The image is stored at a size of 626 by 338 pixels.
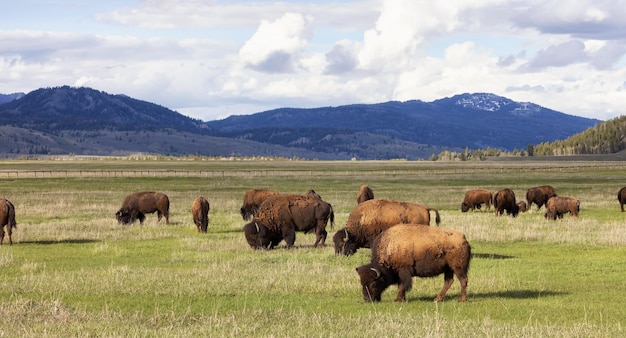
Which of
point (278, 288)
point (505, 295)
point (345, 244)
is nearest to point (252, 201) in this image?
point (345, 244)

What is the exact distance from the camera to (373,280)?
16891mm

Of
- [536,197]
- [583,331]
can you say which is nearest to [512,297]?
[583,331]

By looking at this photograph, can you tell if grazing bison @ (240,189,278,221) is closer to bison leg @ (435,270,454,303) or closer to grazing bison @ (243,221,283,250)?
grazing bison @ (243,221,283,250)

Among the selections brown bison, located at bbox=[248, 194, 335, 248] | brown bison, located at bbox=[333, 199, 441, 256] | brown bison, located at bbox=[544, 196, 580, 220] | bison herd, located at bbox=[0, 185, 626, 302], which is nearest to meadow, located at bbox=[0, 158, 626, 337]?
bison herd, located at bbox=[0, 185, 626, 302]

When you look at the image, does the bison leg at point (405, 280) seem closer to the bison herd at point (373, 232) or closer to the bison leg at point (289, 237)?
the bison herd at point (373, 232)

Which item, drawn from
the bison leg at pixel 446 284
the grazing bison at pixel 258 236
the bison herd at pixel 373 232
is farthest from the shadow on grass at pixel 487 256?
the bison leg at pixel 446 284

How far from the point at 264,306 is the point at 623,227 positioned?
68.6 feet

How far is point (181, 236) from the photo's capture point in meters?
31.2

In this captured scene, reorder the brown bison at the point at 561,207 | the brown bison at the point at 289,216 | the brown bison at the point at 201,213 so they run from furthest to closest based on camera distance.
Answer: the brown bison at the point at 561,207, the brown bison at the point at 201,213, the brown bison at the point at 289,216

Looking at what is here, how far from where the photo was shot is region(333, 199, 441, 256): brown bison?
21.9 meters

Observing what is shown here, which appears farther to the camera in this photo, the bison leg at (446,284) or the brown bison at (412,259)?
the bison leg at (446,284)

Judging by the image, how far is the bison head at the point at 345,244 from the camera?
73.7 feet

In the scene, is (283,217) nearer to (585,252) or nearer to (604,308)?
(585,252)

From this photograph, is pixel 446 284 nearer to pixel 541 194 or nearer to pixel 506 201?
pixel 506 201
